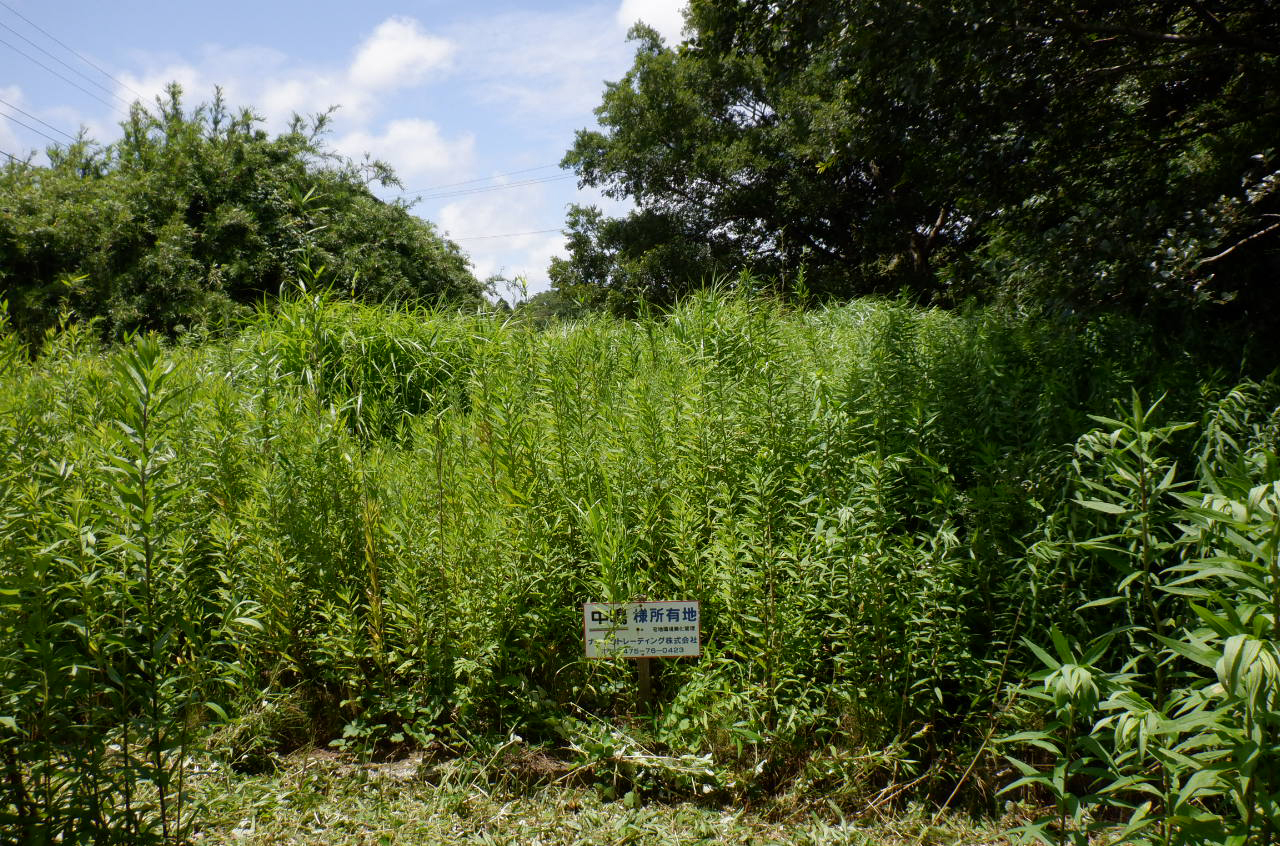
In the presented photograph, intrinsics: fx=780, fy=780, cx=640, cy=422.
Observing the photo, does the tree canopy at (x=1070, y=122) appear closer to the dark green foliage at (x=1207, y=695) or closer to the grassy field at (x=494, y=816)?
the dark green foliage at (x=1207, y=695)

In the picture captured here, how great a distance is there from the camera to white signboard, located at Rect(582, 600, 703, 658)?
2660mm

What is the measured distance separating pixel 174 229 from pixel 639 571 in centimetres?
1178

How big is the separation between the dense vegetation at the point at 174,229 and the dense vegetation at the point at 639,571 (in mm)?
8430

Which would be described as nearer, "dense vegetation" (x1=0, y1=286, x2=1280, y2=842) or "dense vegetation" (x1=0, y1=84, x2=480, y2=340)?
"dense vegetation" (x1=0, y1=286, x2=1280, y2=842)

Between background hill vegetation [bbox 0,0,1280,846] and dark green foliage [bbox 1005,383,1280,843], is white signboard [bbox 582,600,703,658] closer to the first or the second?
background hill vegetation [bbox 0,0,1280,846]

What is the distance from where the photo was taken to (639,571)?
115 inches

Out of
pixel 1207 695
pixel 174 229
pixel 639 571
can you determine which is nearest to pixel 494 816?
pixel 639 571

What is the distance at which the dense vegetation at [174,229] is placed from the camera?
1149 cm

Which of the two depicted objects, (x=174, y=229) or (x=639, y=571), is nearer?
(x=639, y=571)

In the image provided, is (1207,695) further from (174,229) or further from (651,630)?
(174,229)

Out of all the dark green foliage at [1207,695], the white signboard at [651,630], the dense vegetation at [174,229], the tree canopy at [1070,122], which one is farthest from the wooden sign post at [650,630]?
the dense vegetation at [174,229]

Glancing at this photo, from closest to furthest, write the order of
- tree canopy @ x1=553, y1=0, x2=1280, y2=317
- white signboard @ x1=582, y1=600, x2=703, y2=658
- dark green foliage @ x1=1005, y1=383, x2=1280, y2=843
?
dark green foliage @ x1=1005, y1=383, x2=1280, y2=843
white signboard @ x1=582, y1=600, x2=703, y2=658
tree canopy @ x1=553, y1=0, x2=1280, y2=317

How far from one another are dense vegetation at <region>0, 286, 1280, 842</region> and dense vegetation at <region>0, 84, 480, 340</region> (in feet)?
27.7

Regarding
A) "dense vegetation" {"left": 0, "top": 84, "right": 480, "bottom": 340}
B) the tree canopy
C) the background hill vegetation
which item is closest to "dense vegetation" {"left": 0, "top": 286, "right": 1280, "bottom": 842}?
the background hill vegetation
